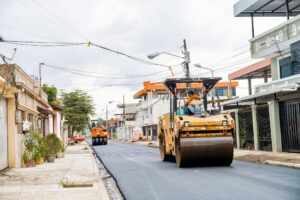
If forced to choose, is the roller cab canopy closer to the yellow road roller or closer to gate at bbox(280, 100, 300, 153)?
the yellow road roller

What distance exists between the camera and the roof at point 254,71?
3255cm

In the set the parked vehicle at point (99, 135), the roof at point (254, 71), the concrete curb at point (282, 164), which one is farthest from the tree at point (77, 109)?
the concrete curb at point (282, 164)

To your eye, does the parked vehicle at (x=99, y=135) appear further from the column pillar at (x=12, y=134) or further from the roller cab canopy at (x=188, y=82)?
the roller cab canopy at (x=188, y=82)

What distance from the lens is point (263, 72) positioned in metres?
35.1

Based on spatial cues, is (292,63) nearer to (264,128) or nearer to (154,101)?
(264,128)

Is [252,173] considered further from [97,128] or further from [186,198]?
[97,128]

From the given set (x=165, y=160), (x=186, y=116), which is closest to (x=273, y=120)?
(x=165, y=160)

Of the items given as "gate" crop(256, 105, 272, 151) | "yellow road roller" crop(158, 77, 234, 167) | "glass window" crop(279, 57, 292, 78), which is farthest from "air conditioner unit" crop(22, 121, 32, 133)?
"glass window" crop(279, 57, 292, 78)

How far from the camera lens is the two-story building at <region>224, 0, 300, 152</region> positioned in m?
21.9

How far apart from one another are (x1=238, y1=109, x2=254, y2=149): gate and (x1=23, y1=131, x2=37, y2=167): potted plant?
13.2 m

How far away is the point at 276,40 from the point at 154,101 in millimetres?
44899

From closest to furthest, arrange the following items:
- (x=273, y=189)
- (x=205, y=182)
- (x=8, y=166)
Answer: (x=273, y=189) → (x=205, y=182) → (x=8, y=166)

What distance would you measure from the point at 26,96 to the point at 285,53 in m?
13.4

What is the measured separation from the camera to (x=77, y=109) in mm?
62438
